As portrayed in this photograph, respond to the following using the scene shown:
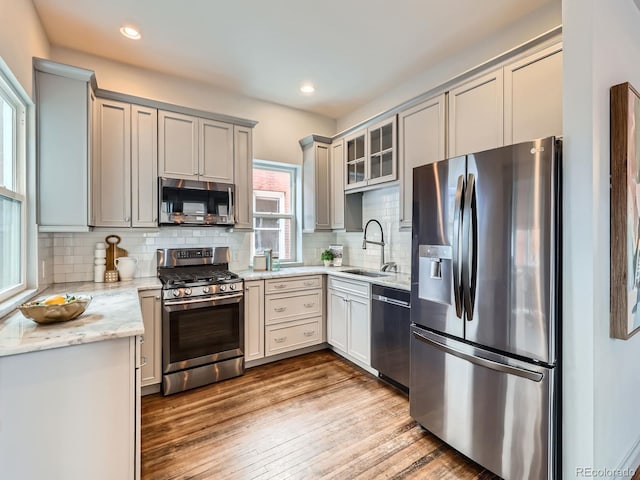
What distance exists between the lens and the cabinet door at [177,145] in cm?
300

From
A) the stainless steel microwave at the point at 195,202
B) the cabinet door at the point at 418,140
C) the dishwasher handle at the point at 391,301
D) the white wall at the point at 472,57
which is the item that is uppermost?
the white wall at the point at 472,57

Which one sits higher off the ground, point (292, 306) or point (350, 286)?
point (350, 286)

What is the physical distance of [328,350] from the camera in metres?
3.74

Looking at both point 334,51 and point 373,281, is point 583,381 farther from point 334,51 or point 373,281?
point 334,51

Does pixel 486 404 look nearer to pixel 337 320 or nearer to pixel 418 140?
pixel 337 320

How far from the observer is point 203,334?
288cm

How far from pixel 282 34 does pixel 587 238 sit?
2.56 metres

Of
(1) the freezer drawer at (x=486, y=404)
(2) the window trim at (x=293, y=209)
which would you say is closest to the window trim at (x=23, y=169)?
(2) the window trim at (x=293, y=209)

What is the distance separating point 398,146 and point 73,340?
281cm

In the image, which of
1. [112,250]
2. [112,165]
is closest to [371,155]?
[112,165]

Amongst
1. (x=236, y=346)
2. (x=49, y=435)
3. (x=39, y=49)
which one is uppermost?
(x=39, y=49)

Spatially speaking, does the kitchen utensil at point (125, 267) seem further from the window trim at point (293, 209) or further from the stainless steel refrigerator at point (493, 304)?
the stainless steel refrigerator at point (493, 304)

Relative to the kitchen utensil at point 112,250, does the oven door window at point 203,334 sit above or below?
below

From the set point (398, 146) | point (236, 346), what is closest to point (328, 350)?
point (236, 346)
